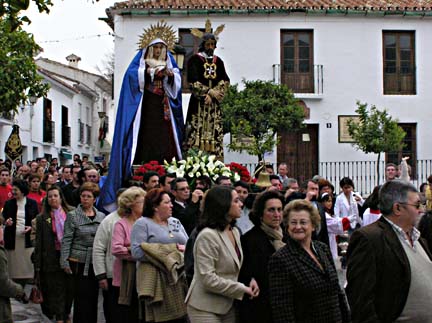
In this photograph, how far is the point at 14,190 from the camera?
31.4 feet

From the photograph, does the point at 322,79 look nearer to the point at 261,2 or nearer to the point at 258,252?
the point at 261,2

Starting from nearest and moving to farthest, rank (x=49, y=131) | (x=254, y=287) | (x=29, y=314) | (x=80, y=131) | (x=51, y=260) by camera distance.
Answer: (x=254, y=287)
(x=51, y=260)
(x=29, y=314)
(x=49, y=131)
(x=80, y=131)

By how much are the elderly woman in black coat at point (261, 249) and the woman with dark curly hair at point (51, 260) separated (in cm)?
358

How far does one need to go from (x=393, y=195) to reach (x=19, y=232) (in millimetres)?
6466

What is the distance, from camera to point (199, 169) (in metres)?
10.2

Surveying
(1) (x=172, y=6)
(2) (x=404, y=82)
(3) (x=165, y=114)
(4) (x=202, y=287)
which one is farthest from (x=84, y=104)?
(4) (x=202, y=287)

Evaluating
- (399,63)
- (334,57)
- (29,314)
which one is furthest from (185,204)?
(399,63)

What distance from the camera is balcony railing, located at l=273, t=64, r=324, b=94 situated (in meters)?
24.0

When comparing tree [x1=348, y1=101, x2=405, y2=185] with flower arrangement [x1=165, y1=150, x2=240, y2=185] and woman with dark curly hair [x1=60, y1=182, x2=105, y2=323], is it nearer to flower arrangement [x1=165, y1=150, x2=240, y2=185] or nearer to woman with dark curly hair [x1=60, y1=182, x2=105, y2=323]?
flower arrangement [x1=165, y1=150, x2=240, y2=185]

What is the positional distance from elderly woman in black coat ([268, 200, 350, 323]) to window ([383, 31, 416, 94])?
817 inches

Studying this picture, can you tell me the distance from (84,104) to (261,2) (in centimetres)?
2032

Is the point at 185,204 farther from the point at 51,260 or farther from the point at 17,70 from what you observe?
the point at 17,70

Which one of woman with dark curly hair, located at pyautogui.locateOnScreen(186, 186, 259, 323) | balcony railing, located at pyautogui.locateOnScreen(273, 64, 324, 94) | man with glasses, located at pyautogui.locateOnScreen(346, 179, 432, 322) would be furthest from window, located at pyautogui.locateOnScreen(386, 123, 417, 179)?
man with glasses, located at pyautogui.locateOnScreen(346, 179, 432, 322)

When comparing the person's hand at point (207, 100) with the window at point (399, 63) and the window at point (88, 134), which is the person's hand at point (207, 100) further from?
the window at point (88, 134)
